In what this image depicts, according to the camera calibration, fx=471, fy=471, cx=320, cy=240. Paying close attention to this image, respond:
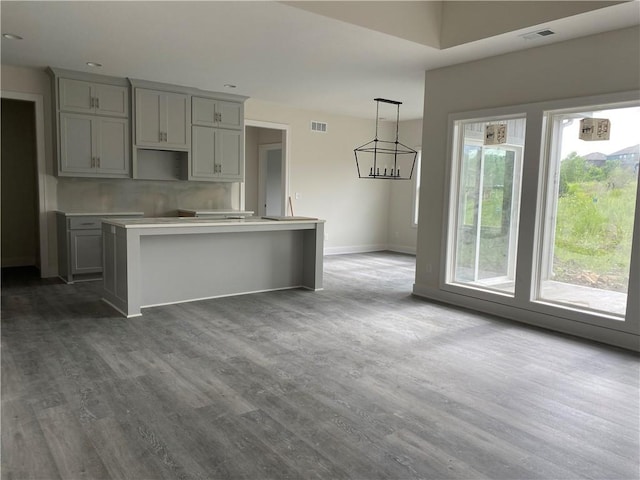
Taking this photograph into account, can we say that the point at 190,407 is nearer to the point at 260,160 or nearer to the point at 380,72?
the point at 380,72

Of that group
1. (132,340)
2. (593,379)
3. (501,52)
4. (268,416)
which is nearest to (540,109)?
(501,52)

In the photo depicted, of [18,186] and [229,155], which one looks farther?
[229,155]

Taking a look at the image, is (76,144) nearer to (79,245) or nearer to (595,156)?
(79,245)

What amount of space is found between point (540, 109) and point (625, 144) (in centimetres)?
81

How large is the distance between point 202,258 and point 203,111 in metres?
2.81

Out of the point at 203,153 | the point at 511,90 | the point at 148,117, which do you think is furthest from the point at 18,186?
the point at 511,90

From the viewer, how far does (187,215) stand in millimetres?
7129

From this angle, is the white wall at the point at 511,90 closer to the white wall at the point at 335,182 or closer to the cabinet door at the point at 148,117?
the white wall at the point at 335,182

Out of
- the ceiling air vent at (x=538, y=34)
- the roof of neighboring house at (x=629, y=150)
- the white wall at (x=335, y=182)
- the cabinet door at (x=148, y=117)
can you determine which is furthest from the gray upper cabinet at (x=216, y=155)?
the roof of neighboring house at (x=629, y=150)

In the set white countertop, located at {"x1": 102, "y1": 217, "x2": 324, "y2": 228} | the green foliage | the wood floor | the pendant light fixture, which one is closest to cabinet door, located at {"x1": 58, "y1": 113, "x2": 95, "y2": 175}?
white countertop, located at {"x1": 102, "y1": 217, "x2": 324, "y2": 228}

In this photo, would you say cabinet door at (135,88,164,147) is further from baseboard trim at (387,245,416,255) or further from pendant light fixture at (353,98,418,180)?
baseboard trim at (387,245,416,255)

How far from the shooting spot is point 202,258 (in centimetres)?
525

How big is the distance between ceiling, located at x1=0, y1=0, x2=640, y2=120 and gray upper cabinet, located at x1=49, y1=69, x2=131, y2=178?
→ 0.94 feet

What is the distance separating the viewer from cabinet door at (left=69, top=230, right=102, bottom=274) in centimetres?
600
